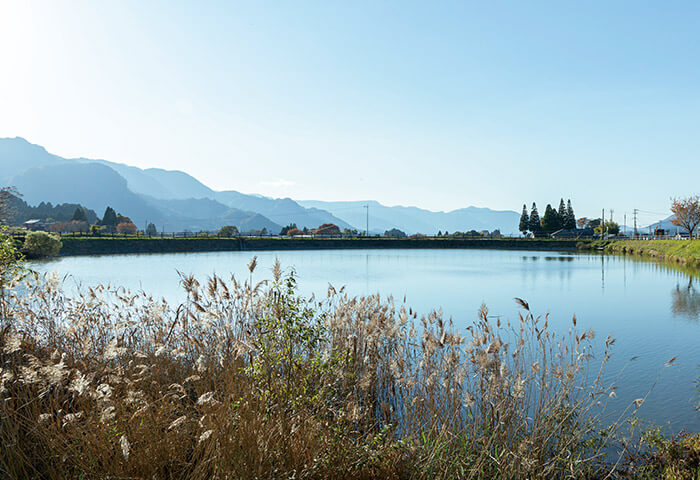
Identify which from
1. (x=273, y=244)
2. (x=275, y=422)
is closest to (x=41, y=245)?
(x=273, y=244)

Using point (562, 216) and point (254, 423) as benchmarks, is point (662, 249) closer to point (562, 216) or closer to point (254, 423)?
point (562, 216)

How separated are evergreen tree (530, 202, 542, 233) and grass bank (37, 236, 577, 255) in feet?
90.5

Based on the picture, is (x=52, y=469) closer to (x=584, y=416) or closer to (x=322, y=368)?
(x=322, y=368)

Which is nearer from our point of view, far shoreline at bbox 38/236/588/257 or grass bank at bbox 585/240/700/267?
grass bank at bbox 585/240/700/267

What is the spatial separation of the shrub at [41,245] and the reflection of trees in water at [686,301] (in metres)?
42.6

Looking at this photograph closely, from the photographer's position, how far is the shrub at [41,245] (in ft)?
118

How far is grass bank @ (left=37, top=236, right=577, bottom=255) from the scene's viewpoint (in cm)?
4759

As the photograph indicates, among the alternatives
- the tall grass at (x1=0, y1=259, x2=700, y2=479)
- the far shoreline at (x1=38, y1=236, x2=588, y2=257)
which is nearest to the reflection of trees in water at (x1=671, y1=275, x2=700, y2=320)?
the tall grass at (x1=0, y1=259, x2=700, y2=479)

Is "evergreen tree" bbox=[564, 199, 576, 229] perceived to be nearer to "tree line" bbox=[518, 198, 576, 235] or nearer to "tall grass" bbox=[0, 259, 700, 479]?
"tree line" bbox=[518, 198, 576, 235]

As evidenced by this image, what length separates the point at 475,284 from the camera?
2273 cm

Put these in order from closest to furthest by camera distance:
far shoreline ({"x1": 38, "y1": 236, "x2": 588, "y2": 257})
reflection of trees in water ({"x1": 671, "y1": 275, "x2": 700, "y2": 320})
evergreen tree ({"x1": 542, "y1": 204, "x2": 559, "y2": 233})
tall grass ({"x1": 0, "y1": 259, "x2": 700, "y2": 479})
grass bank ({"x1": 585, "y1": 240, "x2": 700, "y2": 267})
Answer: tall grass ({"x1": 0, "y1": 259, "x2": 700, "y2": 479}) → reflection of trees in water ({"x1": 671, "y1": 275, "x2": 700, "y2": 320}) → grass bank ({"x1": 585, "y1": 240, "x2": 700, "y2": 267}) → far shoreline ({"x1": 38, "y1": 236, "x2": 588, "y2": 257}) → evergreen tree ({"x1": 542, "y1": 204, "x2": 559, "y2": 233})

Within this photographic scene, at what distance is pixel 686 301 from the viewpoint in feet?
58.2

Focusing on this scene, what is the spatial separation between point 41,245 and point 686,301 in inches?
1769

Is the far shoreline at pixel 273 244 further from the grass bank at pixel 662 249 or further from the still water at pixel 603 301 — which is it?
the still water at pixel 603 301
